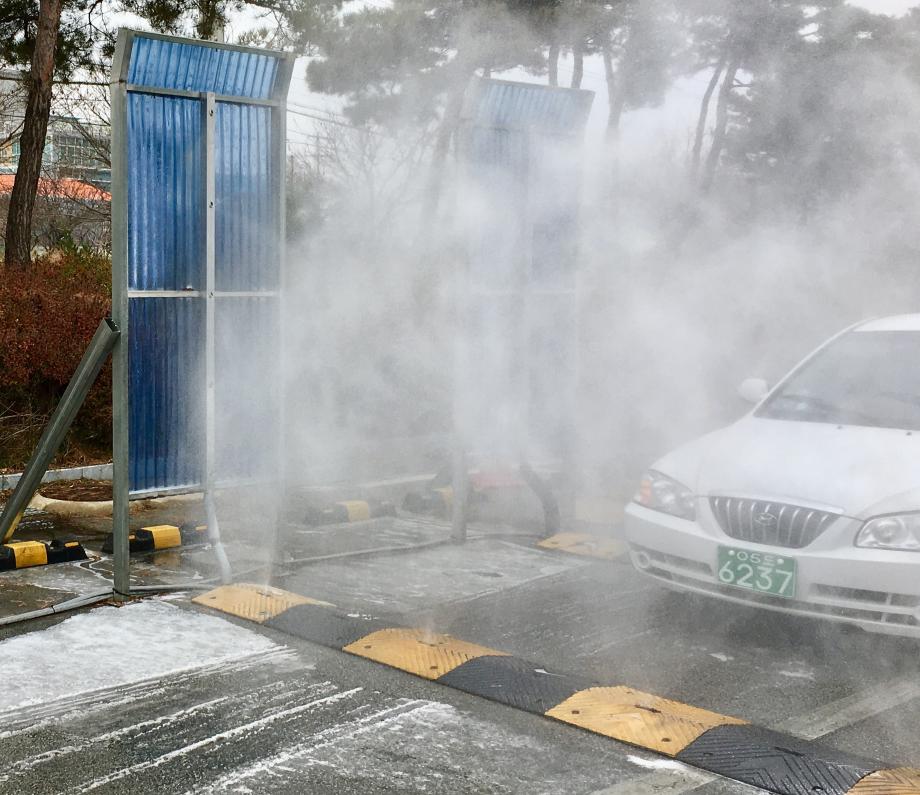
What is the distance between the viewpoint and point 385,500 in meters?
7.58

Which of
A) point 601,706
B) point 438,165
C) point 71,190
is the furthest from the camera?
point 71,190

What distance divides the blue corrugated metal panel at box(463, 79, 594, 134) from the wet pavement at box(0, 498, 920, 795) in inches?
96.7

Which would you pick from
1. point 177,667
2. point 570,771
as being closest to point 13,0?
point 177,667

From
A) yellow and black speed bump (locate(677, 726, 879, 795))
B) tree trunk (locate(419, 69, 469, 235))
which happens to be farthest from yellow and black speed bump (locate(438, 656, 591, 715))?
tree trunk (locate(419, 69, 469, 235))

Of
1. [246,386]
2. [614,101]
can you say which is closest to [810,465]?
[246,386]

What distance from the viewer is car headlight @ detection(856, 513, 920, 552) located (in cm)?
406

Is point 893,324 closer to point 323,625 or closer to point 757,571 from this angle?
point 757,571

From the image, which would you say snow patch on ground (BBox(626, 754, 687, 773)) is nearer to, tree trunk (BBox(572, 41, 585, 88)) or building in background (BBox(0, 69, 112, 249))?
tree trunk (BBox(572, 41, 585, 88))

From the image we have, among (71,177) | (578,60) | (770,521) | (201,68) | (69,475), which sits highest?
(71,177)

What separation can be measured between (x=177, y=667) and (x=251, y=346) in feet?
6.34

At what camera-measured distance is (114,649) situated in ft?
14.2

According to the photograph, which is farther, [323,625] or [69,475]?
[69,475]

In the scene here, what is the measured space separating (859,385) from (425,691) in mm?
2578

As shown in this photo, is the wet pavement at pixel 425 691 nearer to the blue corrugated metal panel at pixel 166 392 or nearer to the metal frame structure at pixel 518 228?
the blue corrugated metal panel at pixel 166 392
